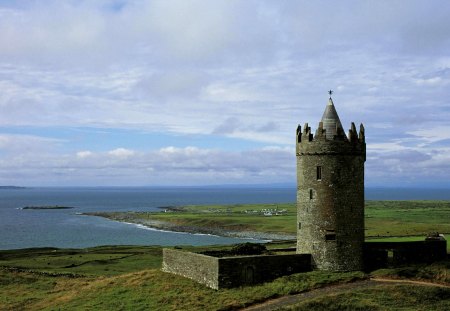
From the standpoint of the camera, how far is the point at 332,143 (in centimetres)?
3219

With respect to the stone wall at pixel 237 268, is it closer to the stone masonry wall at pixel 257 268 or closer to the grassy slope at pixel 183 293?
the stone masonry wall at pixel 257 268

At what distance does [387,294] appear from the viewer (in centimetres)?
2678

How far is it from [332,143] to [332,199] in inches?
140

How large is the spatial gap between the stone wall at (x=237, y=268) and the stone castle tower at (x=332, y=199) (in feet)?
4.65

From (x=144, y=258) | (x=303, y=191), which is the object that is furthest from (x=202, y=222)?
(x=303, y=191)

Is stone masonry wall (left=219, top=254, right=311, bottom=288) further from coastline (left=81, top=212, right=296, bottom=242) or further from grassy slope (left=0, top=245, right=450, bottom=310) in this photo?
coastline (left=81, top=212, right=296, bottom=242)

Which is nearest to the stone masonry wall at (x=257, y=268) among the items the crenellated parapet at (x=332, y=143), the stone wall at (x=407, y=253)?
the stone wall at (x=407, y=253)

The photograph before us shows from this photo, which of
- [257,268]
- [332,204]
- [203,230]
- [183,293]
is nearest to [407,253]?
[332,204]

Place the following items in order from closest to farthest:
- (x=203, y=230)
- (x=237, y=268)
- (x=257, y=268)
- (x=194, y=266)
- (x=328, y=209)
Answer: (x=237, y=268), (x=257, y=268), (x=194, y=266), (x=328, y=209), (x=203, y=230)

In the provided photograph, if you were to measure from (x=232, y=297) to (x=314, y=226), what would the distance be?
7.79m

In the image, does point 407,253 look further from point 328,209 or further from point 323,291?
point 323,291

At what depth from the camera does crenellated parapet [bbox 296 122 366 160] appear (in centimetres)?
3219

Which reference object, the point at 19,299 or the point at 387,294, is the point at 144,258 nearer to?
the point at 19,299

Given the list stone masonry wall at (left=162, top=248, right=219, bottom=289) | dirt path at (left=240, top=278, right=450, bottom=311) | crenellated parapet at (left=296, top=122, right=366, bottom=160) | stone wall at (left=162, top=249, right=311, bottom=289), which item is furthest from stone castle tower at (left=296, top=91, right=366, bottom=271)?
stone masonry wall at (left=162, top=248, right=219, bottom=289)
